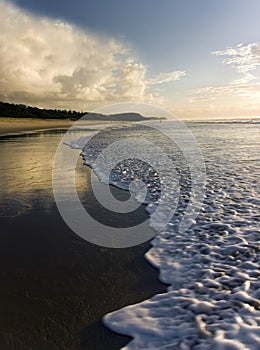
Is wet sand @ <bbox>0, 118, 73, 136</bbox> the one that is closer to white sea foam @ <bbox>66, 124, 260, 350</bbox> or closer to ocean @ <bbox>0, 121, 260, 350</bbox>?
ocean @ <bbox>0, 121, 260, 350</bbox>

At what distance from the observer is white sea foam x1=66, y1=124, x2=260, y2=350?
2.91 m

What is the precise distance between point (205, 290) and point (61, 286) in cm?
178

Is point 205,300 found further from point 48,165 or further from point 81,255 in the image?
point 48,165

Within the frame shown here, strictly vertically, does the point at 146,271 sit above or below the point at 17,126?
below

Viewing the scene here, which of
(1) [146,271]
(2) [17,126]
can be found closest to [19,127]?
(2) [17,126]

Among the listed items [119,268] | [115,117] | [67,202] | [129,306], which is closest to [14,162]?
[67,202]

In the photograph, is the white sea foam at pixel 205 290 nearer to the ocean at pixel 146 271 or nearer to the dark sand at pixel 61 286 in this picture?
the ocean at pixel 146 271

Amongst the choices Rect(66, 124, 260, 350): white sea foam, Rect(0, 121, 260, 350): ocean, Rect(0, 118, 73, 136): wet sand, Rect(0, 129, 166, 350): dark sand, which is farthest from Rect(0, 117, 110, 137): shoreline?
Rect(66, 124, 260, 350): white sea foam

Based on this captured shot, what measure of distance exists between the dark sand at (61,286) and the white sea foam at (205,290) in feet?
0.63

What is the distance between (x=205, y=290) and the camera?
3672mm

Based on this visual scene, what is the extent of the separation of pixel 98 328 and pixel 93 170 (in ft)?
30.3

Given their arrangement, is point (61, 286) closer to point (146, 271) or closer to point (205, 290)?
point (146, 271)

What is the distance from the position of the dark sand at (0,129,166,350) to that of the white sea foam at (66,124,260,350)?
0.19 metres

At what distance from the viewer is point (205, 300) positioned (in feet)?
11.4
